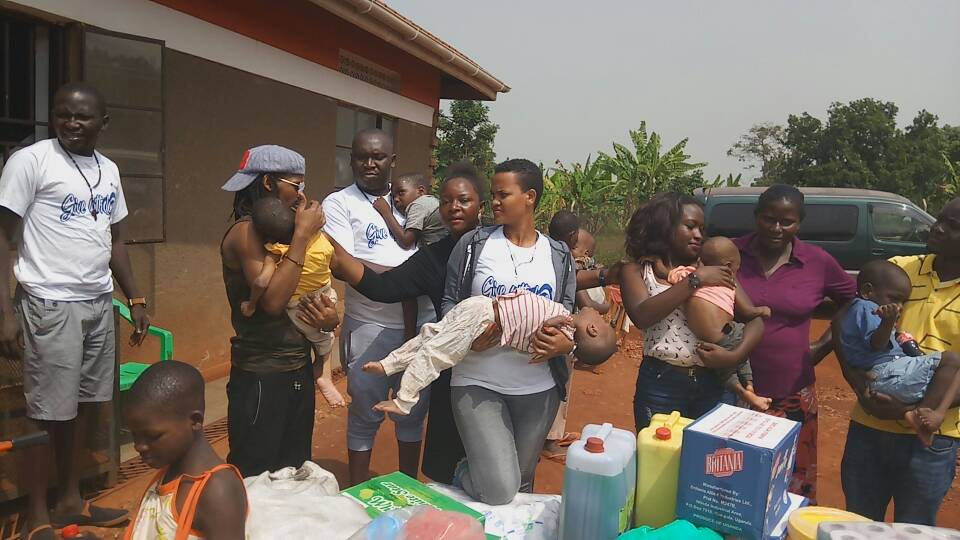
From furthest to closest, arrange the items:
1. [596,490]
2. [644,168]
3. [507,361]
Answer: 1. [644,168]
2. [507,361]
3. [596,490]

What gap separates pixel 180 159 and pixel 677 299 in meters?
3.81

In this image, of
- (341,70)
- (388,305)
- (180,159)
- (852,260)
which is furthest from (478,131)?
(388,305)

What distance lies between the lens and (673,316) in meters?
2.59

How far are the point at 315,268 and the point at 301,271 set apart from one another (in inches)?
4.0

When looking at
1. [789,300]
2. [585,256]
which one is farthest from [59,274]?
[585,256]

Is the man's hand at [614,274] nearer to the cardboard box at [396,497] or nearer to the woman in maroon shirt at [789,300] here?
the woman in maroon shirt at [789,300]

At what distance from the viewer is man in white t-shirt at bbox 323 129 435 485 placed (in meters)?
3.07

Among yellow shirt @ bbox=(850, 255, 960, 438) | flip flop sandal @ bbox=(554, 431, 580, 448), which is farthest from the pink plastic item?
flip flop sandal @ bbox=(554, 431, 580, 448)

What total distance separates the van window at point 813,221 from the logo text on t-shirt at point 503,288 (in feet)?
29.4

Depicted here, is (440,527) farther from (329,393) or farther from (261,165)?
(261,165)

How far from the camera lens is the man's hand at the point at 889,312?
2346 mm

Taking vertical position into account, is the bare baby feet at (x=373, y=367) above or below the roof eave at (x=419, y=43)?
below

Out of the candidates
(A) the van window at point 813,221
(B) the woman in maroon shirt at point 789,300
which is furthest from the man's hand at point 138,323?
(A) the van window at point 813,221

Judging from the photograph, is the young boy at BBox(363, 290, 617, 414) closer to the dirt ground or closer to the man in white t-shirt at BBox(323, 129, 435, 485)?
the man in white t-shirt at BBox(323, 129, 435, 485)
